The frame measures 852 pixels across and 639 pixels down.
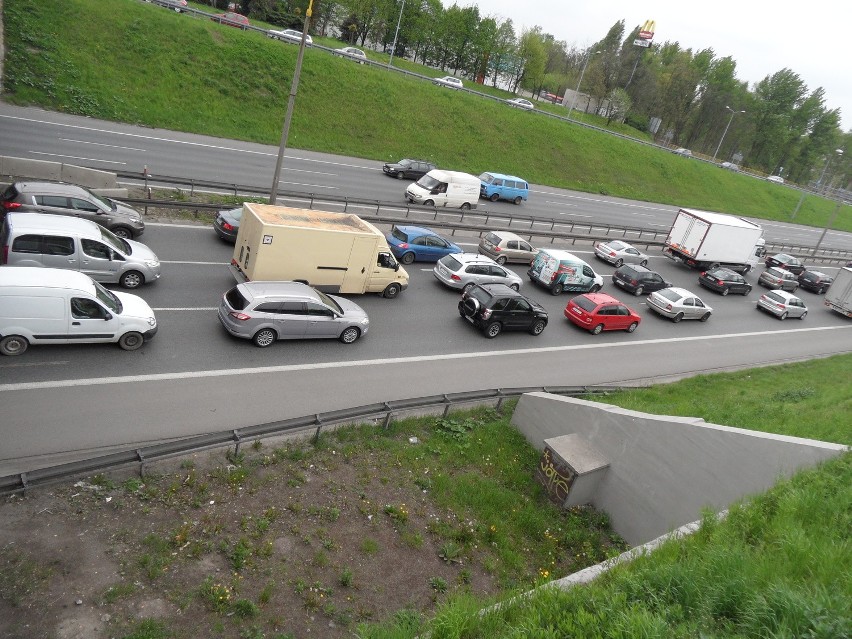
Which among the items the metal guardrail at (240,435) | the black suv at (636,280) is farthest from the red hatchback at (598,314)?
the metal guardrail at (240,435)

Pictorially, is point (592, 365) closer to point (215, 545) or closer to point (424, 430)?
point (424, 430)

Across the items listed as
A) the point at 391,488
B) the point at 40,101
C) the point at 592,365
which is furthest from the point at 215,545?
the point at 40,101

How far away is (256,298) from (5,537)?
25.1 feet

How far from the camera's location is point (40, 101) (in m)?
30.7

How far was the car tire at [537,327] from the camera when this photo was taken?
781 inches

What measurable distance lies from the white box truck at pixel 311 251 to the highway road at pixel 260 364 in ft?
3.55

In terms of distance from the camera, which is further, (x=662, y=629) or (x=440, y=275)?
(x=440, y=275)

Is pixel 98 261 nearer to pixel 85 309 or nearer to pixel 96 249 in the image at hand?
pixel 96 249

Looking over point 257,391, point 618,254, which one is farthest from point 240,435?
point 618,254

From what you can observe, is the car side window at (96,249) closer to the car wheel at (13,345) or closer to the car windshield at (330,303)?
the car wheel at (13,345)

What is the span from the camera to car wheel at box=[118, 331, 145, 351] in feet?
41.7

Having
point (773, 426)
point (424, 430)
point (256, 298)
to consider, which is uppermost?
point (773, 426)

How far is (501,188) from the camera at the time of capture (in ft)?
126

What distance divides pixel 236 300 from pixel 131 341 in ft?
8.46
